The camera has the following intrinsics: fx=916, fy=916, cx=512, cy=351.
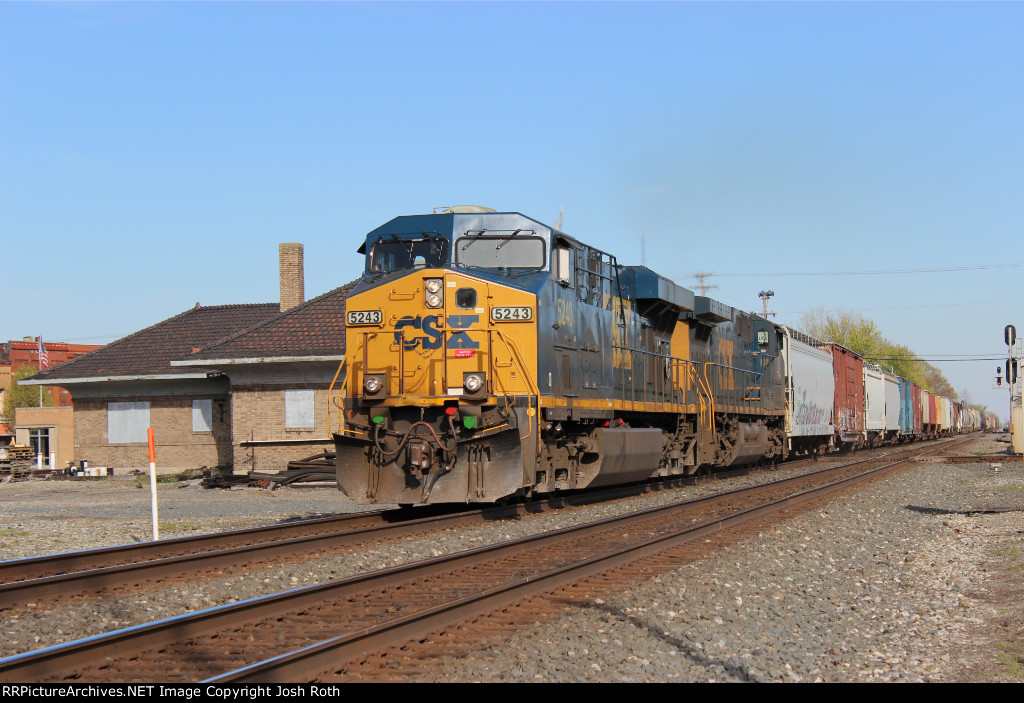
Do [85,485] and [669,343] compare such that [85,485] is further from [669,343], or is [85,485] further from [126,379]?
[669,343]

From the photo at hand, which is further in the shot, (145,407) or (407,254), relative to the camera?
(145,407)

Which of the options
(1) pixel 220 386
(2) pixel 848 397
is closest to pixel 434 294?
(1) pixel 220 386

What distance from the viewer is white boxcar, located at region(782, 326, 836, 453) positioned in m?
24.0

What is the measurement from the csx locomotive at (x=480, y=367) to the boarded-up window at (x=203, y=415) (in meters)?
14.9

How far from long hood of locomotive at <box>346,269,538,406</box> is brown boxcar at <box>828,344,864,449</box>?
21.3 m

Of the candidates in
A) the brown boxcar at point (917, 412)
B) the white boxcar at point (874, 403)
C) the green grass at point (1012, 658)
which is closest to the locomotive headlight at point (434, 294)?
the green grass at point (1012, 658)

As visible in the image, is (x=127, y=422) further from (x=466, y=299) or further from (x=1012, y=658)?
(x=1012, y=658)

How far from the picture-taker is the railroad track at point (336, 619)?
Result: 4625 mm

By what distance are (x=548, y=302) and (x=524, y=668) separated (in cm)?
684

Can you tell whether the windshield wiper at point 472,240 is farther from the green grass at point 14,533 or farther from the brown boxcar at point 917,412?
the brown boxcar at point 917,412

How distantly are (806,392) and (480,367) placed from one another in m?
16.8

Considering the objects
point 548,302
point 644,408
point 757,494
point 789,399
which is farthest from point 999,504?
point 789,399

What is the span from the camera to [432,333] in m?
11.1

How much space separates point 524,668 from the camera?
16.1 feet
